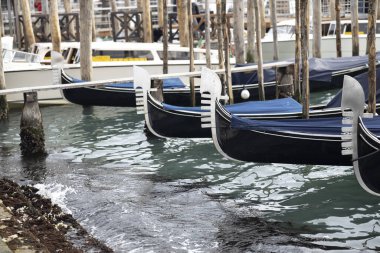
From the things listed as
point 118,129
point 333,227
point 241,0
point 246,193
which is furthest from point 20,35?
point 333,227

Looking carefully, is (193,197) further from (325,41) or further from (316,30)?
(325,41)

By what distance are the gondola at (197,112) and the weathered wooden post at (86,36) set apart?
4.38m

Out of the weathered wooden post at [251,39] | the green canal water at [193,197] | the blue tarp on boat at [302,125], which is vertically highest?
the weathered wooden post at [251,39]

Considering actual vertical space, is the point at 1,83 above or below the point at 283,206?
above

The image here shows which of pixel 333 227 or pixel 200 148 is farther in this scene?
pixel 200 148

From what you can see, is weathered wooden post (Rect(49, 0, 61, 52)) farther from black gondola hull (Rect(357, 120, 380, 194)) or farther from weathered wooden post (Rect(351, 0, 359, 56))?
black gondola hull (Rect(357, 120, 380, 194))

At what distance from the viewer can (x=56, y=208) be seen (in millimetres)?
8445

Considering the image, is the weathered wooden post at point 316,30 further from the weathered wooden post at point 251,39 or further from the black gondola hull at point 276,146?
the black gondola hull at point 276,146

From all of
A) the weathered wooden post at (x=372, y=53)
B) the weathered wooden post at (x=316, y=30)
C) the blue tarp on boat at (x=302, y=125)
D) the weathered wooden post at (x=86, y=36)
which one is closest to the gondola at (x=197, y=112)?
the weathered wooden post at (x=372, y=53)

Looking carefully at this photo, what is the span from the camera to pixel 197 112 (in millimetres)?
11164

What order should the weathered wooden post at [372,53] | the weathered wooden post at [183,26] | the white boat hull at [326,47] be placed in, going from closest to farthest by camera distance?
the weathered wooden post at [372,53] < the weathered wooden post at [183,26] < the white boat hull at [326,47]

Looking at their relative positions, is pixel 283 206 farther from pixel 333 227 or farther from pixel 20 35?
pixel 20 35

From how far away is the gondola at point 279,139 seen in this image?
871 cm

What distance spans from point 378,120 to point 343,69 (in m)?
7.69
